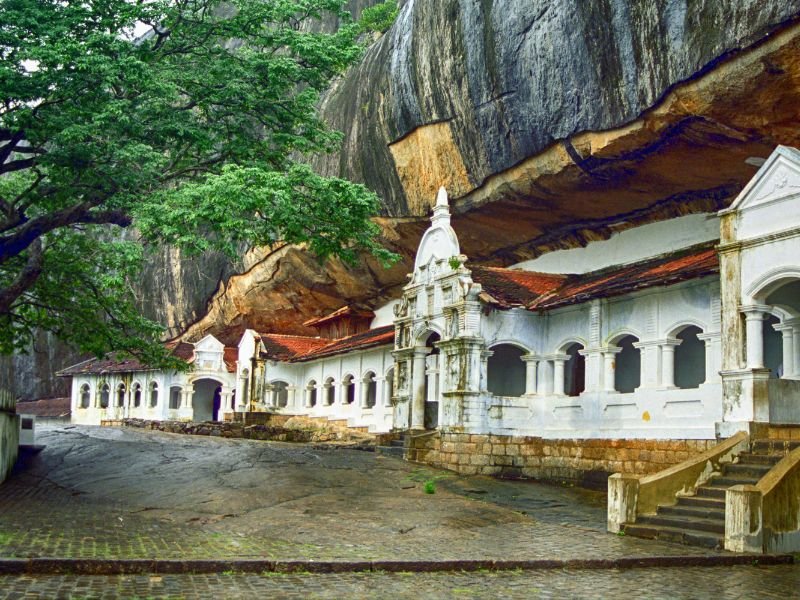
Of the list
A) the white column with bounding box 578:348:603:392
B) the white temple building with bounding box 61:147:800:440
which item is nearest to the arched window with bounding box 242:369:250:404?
the white temple building with bounding box 61:147:800:440

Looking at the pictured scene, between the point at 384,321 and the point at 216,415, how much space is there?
14.5m

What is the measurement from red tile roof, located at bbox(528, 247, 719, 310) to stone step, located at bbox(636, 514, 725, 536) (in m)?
5.35

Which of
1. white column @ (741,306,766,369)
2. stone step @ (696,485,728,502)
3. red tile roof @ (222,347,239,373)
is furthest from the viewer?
red tile roof @ (222,347,239,373)

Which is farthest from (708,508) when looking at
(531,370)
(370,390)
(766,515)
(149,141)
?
(370,390)

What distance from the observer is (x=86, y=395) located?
5206cm

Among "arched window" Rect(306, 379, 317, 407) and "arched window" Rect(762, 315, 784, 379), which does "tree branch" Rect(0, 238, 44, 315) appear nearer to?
"arched window" Rect(762, 315, 784, 379)

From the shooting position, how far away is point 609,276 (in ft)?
71.2

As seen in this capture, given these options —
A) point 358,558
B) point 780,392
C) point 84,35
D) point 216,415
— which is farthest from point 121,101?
point 216,415

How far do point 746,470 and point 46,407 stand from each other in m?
48.1

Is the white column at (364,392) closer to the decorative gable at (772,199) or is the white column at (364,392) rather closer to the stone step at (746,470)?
the decorative gable at (772,199)

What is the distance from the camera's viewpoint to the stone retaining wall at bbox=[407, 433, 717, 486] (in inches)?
768

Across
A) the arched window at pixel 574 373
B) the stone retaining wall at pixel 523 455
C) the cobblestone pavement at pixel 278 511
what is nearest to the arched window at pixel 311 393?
the cobblestone pavement at pixel 278 511

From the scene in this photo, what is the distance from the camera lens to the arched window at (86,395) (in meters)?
51.0

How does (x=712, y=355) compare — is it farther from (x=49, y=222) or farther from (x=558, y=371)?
(x=49, y=222)
